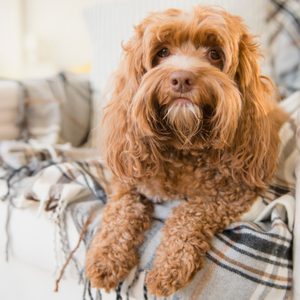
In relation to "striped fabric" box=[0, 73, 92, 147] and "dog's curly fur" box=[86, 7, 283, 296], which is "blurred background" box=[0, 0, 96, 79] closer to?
"striped fabric" box=[0, 73, 92, 147]

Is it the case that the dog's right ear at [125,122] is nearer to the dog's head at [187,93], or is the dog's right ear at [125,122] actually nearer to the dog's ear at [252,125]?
the dog's head at [187,93]

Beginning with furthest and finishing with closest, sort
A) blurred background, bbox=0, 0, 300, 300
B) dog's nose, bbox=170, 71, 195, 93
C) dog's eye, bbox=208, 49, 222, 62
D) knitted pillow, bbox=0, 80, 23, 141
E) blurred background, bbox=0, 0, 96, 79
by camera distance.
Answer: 1. blurred background, bbox=0, 0, 96, 79
2. knitted pillow, bbox=0, 80, 23, 141
3. blurred background, bbox=0, 0, 300, 300
4. dog's eye, bbox=208, 49, 222, 62
5. dog's nose, bbox=170, 71, 195, 93

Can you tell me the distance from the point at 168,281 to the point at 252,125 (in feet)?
1.35

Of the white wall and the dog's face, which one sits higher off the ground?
the dog's face

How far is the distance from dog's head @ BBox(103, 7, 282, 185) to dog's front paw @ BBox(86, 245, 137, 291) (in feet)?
0.65

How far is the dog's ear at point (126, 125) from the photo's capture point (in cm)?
99

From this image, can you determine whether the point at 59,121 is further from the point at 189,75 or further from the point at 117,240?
the point at 189,75

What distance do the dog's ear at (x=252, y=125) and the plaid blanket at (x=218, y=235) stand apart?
9 cm

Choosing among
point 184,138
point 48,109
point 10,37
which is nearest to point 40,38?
point 10,37

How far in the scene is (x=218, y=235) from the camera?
97 cm

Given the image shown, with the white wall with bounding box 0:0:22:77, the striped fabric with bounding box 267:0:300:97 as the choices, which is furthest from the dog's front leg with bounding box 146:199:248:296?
the white wall with bounding box 0:0:22:77

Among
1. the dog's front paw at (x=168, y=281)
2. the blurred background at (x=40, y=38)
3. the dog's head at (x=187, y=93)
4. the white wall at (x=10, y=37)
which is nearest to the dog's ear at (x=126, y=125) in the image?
the dog's head at (x=187, y=93)

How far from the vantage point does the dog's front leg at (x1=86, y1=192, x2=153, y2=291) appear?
937mm

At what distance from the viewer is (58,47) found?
3.30 meters
